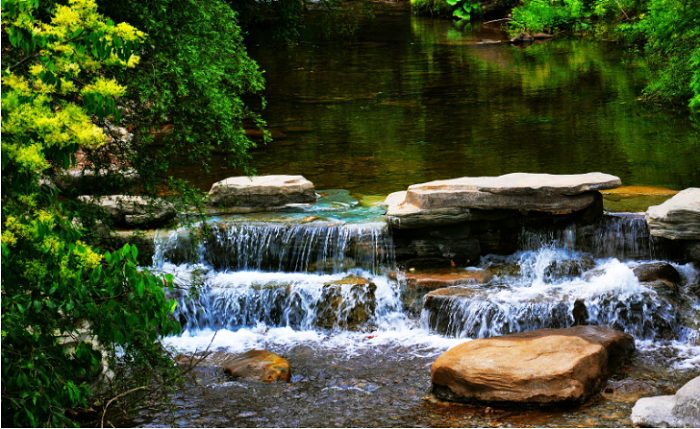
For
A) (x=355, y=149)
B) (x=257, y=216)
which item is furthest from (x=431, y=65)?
→ (x=257, y=216)

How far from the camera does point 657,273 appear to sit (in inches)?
356

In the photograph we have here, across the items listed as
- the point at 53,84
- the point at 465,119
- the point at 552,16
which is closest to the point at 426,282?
the point at 53,84

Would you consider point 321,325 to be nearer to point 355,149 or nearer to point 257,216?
point 257,216

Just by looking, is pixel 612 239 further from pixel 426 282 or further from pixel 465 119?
pixel 465 119

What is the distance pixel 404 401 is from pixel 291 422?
1146mm

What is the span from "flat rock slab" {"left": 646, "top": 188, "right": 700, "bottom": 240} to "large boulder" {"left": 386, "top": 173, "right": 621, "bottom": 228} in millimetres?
834

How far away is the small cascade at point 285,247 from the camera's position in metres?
10.1

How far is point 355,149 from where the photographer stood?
15375mm

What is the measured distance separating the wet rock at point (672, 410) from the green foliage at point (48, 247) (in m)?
4.18

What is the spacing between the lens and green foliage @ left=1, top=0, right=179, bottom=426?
3715 millimetres

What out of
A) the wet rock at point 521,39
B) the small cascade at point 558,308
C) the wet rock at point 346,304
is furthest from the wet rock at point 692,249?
the wet rock at point 521,39

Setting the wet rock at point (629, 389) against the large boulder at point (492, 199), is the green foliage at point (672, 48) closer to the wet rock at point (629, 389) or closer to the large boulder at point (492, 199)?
the large boulder at point (492, 199)

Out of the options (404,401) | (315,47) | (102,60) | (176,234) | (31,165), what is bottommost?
(404,401)

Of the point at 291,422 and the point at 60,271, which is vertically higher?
the point at 60,271
